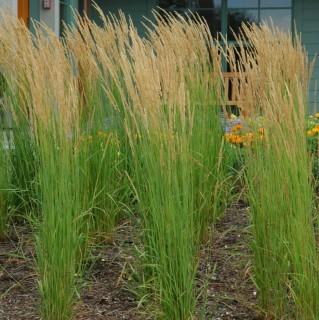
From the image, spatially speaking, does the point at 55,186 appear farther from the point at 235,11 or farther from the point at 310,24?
the point at 235,11

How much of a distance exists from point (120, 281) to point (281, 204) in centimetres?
97

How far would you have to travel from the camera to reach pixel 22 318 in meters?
3.04

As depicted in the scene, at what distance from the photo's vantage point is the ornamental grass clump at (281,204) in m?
2.68

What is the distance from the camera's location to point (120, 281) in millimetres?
3373

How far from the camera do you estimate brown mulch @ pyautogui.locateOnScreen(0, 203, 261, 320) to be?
3070 mm

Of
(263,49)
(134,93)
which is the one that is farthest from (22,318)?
(263,49)

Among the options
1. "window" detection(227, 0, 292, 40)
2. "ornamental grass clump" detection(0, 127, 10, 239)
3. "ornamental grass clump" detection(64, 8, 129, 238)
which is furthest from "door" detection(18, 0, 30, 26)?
"window" detection(227, 0, 292, 40)

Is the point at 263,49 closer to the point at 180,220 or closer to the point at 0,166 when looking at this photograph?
the point at 180,220

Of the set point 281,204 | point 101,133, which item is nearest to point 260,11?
point 101,133

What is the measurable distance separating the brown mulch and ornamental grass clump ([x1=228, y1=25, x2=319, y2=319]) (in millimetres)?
194

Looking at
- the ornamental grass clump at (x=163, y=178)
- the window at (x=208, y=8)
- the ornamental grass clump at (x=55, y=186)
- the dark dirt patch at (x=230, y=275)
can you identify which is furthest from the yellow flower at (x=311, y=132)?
the window at (x=208, y=8)

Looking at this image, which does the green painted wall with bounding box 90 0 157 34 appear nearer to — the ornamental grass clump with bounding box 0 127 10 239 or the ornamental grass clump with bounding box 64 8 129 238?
the ornamental grass clump with bounding box 64 8 129 238

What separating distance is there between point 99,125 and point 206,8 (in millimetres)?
10832

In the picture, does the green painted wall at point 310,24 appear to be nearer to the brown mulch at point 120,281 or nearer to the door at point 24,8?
the door at point 24,8
